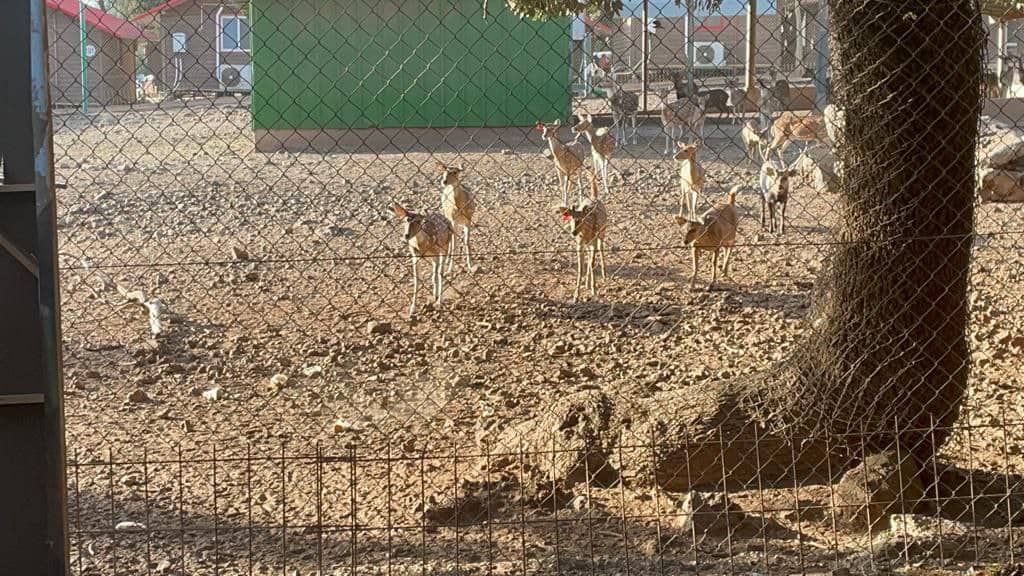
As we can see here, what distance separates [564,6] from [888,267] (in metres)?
2.81

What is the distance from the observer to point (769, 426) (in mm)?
5020

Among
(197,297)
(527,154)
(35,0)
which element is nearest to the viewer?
(35,0)

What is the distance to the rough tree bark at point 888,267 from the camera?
14.8 ft

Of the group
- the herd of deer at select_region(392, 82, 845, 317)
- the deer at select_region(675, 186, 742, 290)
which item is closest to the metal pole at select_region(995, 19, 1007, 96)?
the herd of deer at select_region(392, 82, 845, 317)

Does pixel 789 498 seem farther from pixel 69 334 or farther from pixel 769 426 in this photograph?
pixel 69 334

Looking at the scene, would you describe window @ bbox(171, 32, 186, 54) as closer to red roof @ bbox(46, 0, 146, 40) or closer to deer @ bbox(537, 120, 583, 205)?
red roof @ bbox(46, 0, 146, 40)

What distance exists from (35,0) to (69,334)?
19.0 ft

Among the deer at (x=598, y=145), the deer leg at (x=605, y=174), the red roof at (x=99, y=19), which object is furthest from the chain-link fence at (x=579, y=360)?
the deer at (x=598, y=145)

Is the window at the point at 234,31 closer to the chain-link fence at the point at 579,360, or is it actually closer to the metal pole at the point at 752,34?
the chain-link fence at the point at 579,360

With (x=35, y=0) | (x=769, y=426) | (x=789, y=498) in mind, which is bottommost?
(x=789, y=498)

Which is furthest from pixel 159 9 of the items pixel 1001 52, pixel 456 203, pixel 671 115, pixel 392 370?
pixel 1001 52

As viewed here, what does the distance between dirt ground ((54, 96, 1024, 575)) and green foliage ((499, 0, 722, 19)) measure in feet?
4.85

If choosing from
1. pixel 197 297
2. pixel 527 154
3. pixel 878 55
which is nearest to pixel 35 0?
pixel 878 55

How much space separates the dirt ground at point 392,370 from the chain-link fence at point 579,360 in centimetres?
3
